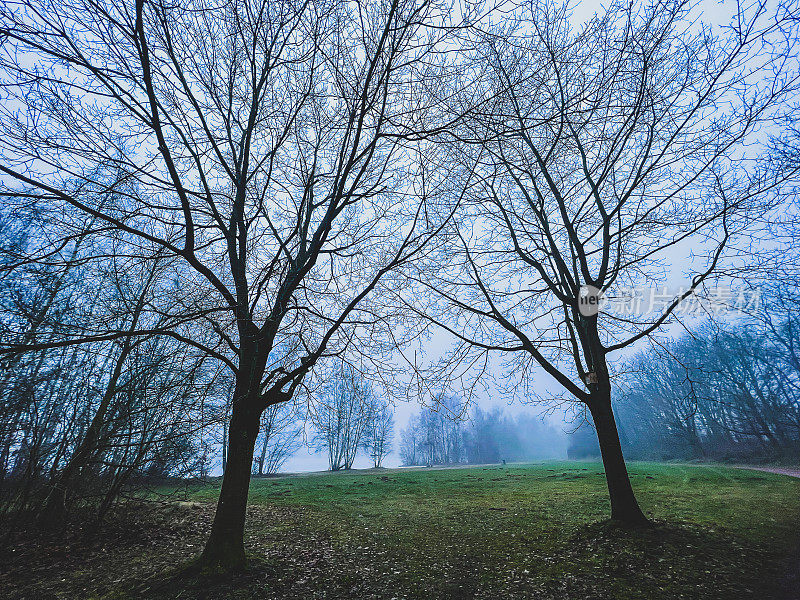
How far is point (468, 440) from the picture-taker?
64.4 m

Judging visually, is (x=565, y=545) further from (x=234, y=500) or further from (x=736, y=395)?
(x=736, y=395)

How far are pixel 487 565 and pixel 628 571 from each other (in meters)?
1.87

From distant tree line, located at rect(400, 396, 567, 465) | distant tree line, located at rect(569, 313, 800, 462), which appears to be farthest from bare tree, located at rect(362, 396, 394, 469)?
distant tree line, located at rect(569, 313, 800, 462)

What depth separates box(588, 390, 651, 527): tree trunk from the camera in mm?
5543

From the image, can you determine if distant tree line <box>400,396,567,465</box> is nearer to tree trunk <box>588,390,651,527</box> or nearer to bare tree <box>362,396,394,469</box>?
bare tree <box>362,396,394,469</box>

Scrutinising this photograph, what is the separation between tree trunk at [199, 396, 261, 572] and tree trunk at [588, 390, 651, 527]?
590 centimetres

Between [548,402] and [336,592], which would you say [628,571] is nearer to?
[548,402]

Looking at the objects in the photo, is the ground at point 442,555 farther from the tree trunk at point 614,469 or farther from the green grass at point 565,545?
the tree trunk at point 614,469

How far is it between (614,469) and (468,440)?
64.6m

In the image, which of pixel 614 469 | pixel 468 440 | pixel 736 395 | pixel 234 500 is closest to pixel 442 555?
pixel 614 469

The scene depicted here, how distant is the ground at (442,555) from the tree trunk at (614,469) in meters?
0.29

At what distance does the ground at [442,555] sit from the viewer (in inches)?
160

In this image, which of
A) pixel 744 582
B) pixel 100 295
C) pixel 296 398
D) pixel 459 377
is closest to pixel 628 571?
pixel 744 582

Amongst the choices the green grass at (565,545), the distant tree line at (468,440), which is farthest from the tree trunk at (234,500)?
the distant tree line at (468,440)
